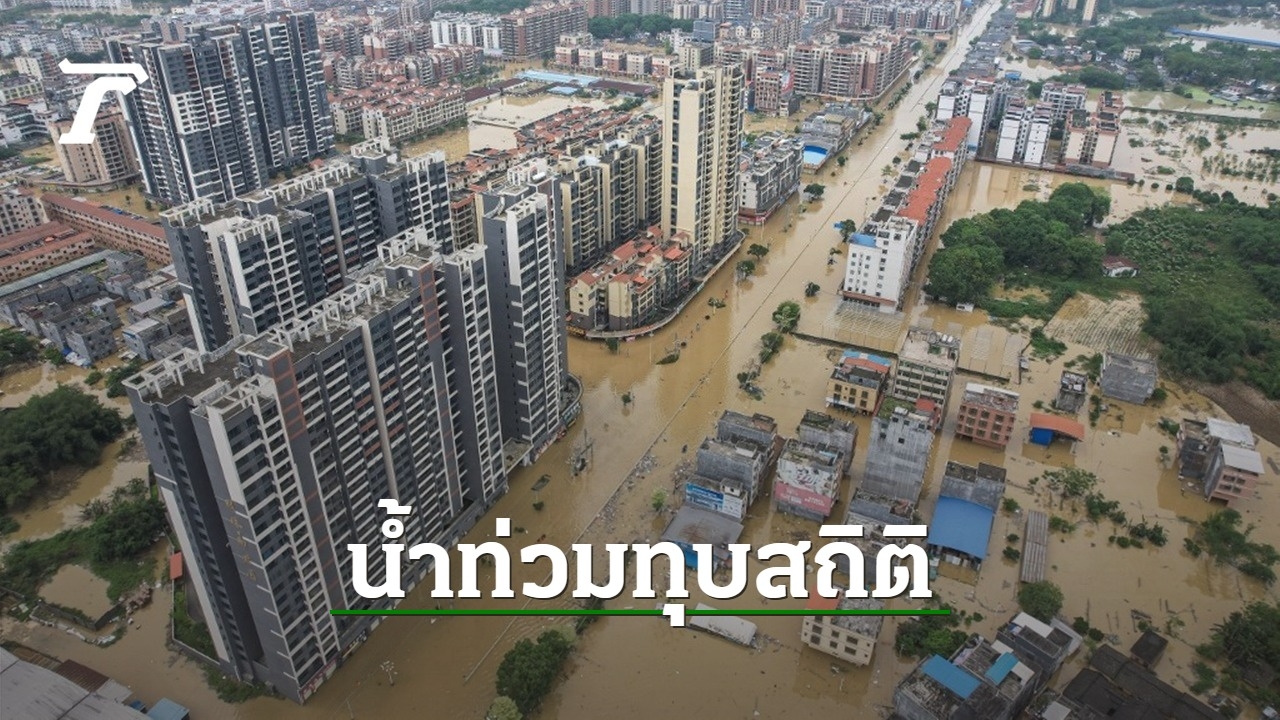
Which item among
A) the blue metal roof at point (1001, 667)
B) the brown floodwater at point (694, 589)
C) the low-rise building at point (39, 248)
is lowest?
A: the brown floodwater at point (694, 589)

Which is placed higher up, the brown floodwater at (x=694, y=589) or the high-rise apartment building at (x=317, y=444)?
the high-rise apartment building at (x=317, y=444)

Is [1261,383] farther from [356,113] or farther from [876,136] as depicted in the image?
[356,113]

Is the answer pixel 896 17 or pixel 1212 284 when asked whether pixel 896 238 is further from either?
pixel 896 17

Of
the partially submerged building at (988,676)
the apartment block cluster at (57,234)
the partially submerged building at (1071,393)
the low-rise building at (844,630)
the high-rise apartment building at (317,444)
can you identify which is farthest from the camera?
the apartment block cluster at (57,234)

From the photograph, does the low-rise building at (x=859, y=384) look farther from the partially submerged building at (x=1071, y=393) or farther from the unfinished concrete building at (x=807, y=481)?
the partially submerged building at (x=1071, y=393)

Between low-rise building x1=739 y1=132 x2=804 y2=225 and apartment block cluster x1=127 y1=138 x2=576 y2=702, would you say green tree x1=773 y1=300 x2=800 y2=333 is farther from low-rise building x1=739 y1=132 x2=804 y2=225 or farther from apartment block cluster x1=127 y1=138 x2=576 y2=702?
low-rise building x1=739 y1=132 x2=804 y2=225

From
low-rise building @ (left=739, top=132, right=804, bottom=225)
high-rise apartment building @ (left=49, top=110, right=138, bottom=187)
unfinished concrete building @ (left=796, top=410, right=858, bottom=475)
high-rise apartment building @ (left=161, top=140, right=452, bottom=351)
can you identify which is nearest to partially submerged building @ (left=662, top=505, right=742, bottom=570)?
unfinished concrete building @ (left=796, top=410, right=858, bottom=475)

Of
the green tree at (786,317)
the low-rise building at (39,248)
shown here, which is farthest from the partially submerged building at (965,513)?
the low-rise building at (39,248)

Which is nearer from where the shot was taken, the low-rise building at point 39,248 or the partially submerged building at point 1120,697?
the partially submerged building at point 1120,697
